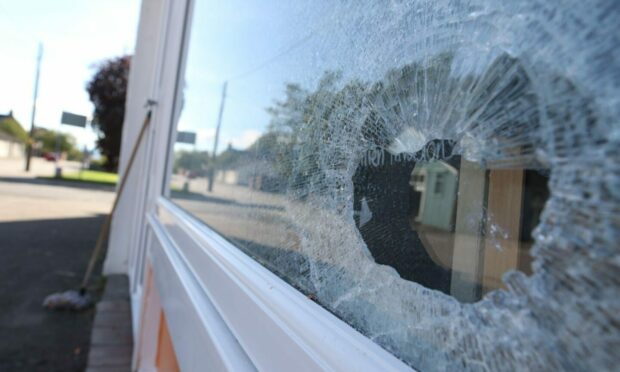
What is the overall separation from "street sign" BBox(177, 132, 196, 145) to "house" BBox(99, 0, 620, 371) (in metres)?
1.27

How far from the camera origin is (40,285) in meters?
4.84

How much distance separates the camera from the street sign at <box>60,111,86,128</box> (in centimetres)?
451

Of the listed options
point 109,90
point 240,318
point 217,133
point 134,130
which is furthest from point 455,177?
point 109,90

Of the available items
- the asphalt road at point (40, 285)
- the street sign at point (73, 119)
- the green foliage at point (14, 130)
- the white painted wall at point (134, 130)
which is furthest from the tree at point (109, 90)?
the green foliage at point (14, 130)

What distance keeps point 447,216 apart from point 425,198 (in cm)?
5

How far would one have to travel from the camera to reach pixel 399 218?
0.62 metres

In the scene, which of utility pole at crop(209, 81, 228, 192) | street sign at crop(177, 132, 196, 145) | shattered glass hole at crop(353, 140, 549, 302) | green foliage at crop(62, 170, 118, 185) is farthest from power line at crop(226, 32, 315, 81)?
green foliage at crop(62, 170, 118, 185)

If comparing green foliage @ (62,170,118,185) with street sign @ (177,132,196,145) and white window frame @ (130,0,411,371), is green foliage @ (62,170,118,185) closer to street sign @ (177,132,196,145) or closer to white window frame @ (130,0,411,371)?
street sign @ (177,132,196,145)

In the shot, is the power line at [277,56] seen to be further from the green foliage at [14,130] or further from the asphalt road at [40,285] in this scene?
the green foliage at [14,130]

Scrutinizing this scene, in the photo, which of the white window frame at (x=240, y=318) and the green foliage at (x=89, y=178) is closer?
the white window frame at (x=240, y=318)

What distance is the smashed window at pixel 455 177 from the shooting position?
34 cm

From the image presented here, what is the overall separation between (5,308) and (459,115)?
4846 millimetres

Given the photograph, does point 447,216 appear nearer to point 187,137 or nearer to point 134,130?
point 187,137

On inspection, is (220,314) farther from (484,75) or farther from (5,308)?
(5,308)
